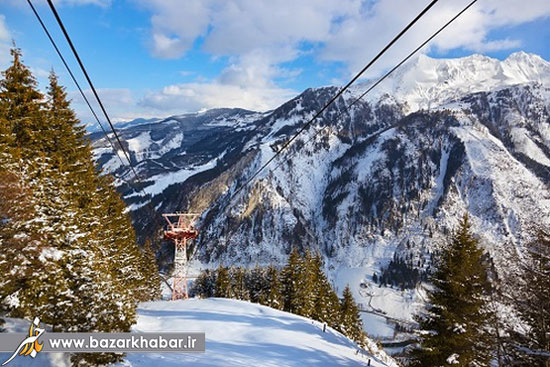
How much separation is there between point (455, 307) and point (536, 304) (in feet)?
23.9

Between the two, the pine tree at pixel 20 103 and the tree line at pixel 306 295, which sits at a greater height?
the pine tree at pixel 20 103

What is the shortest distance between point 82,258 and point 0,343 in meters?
3.44

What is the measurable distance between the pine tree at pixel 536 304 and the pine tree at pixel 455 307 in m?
4.42

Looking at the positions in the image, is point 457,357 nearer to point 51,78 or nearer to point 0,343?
point 0,343

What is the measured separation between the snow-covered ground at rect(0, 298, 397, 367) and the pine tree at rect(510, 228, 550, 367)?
362 inches

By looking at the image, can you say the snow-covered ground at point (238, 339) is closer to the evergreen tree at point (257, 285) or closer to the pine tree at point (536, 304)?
the pine tree at point (536, 304)

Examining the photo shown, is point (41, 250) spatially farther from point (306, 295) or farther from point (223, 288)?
point (223, 288)

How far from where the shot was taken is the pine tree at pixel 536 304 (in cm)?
1069

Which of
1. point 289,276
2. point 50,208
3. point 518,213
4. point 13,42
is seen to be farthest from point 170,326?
point 518,213

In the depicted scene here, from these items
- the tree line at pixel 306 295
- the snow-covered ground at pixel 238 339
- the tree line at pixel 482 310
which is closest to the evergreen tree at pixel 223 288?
the tree line at pixel 306 295

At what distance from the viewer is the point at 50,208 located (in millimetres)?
12453

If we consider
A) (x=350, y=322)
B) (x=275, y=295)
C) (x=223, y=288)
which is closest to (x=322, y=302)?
(x=350, y=322)

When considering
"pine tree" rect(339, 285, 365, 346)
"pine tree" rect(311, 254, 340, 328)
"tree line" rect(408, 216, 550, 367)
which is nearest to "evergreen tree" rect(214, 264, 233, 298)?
"pine tree" rect(311, 254, 340, 328)

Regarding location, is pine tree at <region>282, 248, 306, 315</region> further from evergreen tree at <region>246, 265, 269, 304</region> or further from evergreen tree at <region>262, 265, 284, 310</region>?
evergreen tree at <region>246, 265, 269, 304</region>
